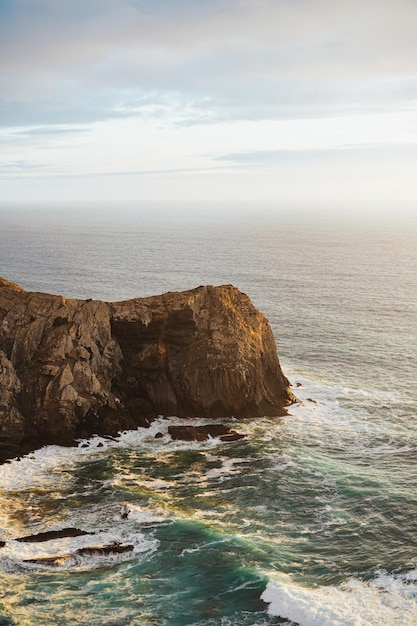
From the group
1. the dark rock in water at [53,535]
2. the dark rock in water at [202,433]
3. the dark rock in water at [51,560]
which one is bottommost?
the dark rock in water at [51,560]

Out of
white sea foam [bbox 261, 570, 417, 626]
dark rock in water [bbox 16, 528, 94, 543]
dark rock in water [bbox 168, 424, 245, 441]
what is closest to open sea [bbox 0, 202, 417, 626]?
white sea foam [bbox 261, 570, 417, 626]

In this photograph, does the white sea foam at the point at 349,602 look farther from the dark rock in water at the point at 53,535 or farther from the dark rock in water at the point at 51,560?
the dark rock in water at the point at 53,535

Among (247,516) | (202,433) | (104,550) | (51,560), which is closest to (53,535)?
(51,560)

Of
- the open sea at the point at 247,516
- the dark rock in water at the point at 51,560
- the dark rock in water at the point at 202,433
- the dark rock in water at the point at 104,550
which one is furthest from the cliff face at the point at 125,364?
the dark rock in water at the point at 51,560

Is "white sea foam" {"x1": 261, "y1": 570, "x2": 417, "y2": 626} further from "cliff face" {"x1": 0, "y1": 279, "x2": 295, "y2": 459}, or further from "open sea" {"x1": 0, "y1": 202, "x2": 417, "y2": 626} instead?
"cliff face" {"x1": 0, "y1": 279, "x2": 295, "y2": 459}

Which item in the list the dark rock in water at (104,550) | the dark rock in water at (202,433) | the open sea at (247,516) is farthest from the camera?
the dark rock in water at (202,433)

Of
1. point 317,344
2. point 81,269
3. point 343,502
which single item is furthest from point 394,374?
point 81,269

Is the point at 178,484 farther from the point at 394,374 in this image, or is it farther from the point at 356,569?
the point at 394,374
